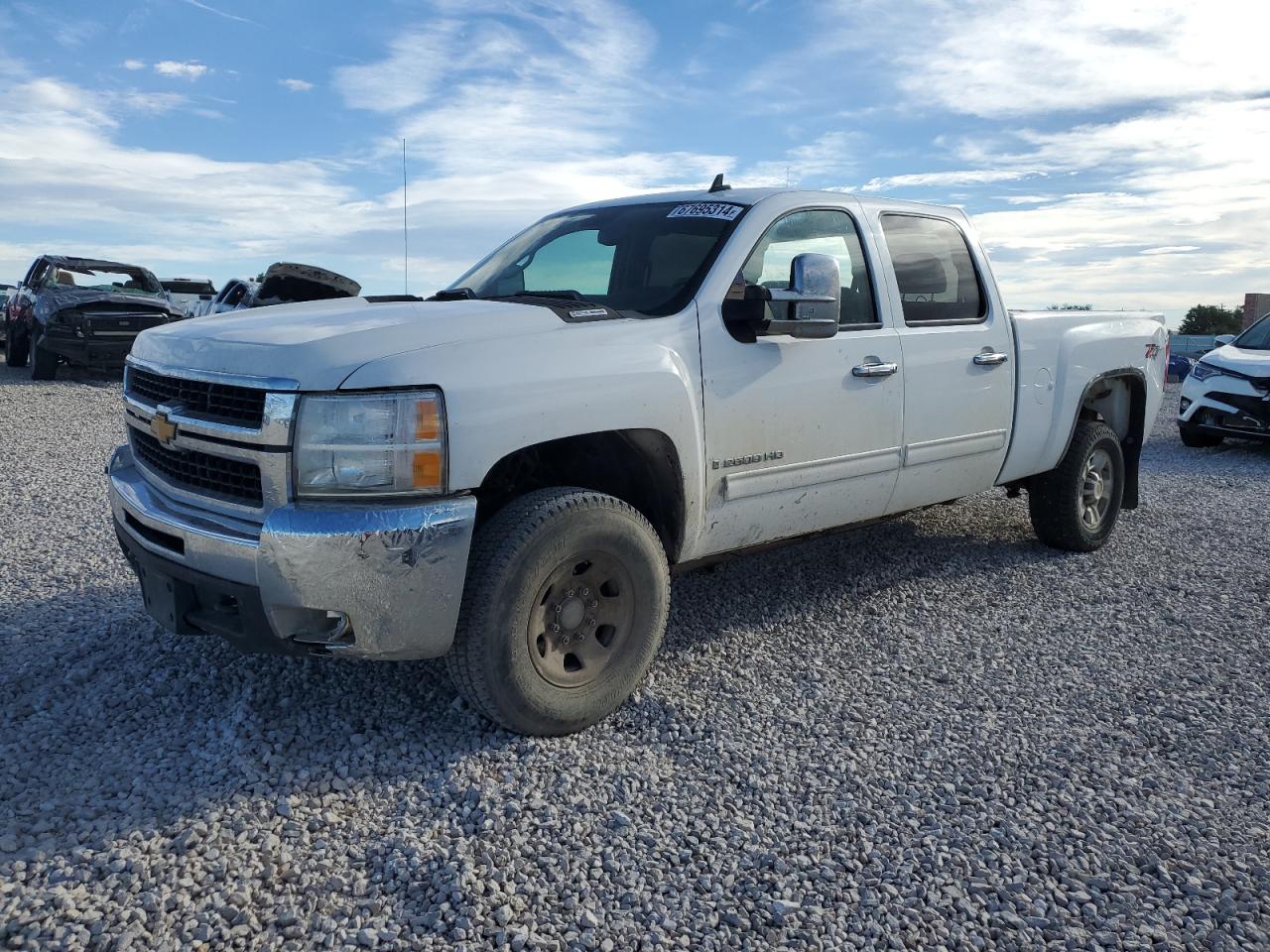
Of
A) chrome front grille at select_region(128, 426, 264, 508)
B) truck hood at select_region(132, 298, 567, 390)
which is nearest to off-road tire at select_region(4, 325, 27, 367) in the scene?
truck hood at select_region(132, 298, 567, 390)

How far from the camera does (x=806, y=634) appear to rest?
4602 millimetres

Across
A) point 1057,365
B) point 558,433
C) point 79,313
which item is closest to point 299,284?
point 79,313

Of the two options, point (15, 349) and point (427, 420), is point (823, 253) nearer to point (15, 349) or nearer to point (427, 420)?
point (427, 420)

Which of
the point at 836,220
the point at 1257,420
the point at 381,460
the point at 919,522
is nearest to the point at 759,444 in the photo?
the point at 836,220

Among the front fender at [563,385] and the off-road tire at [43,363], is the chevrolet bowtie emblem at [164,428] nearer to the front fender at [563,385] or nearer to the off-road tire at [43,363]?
the front fender at [563,385]

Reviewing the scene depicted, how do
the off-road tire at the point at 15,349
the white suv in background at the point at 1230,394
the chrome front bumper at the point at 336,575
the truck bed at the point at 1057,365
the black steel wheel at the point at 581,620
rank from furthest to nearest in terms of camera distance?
the off-road tire at the point at 15,349, the white suv in background at the point at 1230,394, the truck bed at the point at 1057,365, the black steel wheel at the point at 581,620, the chrome front bumper at the point at 336,575

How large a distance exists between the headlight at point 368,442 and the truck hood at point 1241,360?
10.5m

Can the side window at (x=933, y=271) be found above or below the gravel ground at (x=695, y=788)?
above

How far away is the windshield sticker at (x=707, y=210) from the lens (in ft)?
13.8

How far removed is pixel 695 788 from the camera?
3178 mm

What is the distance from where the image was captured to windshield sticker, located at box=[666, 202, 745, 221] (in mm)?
4219

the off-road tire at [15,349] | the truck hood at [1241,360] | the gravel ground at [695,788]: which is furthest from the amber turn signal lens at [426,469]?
the off-road tire at [15,349]

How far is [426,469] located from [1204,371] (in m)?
10.8

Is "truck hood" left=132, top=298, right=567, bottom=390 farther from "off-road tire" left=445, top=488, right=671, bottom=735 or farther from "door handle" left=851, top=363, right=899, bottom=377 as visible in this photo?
"door handle" left=851, top=363, right=899, bottom=377
